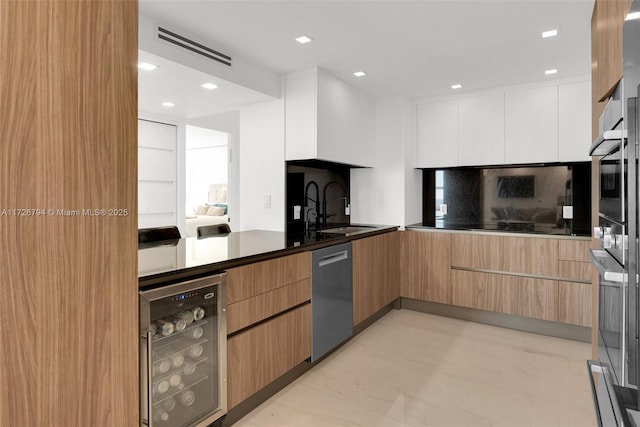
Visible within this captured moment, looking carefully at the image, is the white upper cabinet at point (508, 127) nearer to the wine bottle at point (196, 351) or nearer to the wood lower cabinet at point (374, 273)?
the wood lower cabinet at point (374, 273)

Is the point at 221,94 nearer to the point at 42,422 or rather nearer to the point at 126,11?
the point at 126,11

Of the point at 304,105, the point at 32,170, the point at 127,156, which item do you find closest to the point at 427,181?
the point at 304,105

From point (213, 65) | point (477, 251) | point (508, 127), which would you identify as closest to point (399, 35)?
point (213, 65)

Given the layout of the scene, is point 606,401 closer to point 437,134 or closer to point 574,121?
point 574,121

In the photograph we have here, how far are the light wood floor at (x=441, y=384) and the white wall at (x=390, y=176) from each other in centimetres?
130

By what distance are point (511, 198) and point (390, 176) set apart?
1.28m

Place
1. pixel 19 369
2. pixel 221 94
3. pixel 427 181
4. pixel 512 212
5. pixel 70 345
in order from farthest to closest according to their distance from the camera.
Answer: pixel 427 181
pixel 512 212
pixel 221 94
pixel 70 345
pixel 19 369

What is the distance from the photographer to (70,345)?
1089 millimetres

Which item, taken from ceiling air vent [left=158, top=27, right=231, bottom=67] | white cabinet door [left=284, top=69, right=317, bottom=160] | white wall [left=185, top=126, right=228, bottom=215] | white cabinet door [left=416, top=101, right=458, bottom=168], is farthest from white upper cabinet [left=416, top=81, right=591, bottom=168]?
white wall [left=185, top=126, right=228, bottom=215]

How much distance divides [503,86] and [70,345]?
3.97 meters

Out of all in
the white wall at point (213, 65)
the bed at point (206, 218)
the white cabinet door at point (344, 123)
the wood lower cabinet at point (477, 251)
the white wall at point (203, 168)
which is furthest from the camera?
the white wall at point (203, 168)

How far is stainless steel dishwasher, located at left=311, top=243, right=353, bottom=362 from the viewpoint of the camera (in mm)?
2537

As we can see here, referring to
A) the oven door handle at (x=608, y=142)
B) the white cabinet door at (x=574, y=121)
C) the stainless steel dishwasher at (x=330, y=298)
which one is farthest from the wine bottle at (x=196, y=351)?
the white cabinet door at (x=574, y=121)

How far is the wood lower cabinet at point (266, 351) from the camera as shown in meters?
1.92
